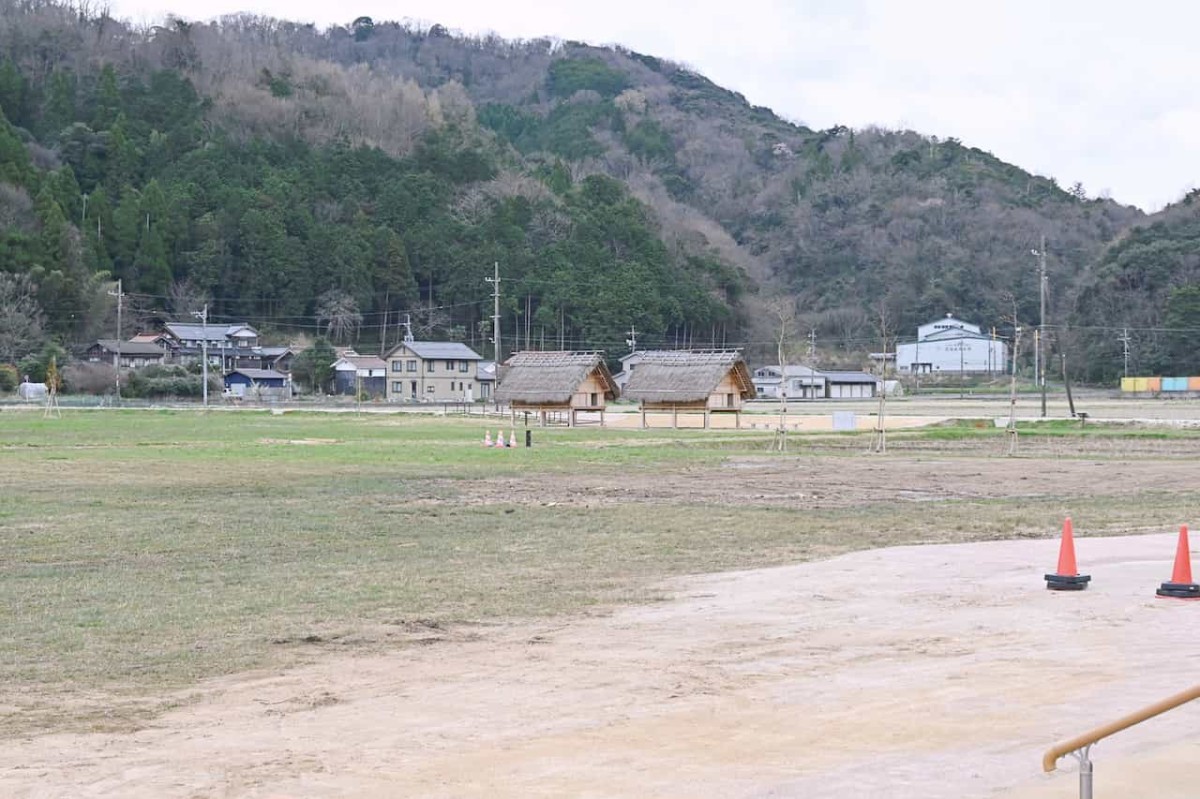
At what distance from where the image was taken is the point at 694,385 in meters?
57.2

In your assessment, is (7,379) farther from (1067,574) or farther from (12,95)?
(1067,574)

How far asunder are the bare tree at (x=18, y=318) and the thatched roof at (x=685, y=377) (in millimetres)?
40738

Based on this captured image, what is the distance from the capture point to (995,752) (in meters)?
6.58

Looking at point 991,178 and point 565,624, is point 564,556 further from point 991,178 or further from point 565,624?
point 991,178

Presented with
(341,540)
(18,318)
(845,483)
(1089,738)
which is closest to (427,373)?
(18,318)

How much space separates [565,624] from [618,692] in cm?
234

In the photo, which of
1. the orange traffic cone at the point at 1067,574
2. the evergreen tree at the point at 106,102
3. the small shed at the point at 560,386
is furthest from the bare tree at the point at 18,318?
the orange traffic cone at the point at 1067,574

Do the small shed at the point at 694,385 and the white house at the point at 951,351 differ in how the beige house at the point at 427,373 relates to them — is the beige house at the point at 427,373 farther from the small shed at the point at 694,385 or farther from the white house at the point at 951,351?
the white house at the point at 951,351

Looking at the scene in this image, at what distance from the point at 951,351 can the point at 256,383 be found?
57.1 m

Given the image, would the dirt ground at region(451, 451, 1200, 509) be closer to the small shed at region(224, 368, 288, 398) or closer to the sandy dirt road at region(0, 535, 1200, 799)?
the sandy dirt road at region(0, 535, 1200, 799)

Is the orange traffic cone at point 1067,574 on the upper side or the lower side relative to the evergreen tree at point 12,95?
lower

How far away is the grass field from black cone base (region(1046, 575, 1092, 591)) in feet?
10.5

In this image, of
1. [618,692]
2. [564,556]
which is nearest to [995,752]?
[618,692]

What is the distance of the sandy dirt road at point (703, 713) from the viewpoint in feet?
20.4
